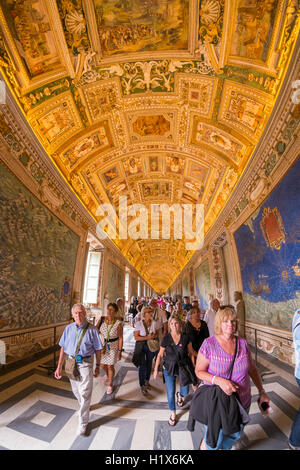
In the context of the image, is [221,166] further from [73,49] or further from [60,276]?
[60,276]

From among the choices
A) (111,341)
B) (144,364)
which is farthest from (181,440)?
(111,341)

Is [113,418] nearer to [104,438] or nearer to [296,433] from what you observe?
[104,438]

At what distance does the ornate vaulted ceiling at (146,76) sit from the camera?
17.1 feet

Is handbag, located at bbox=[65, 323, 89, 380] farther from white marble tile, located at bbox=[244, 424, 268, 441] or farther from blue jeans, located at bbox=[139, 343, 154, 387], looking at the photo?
white marble tile, located at bbox=[244, 424, 268, 441]

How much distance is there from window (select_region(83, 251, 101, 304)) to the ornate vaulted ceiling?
5392mm

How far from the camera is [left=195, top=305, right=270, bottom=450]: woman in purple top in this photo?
2018mm

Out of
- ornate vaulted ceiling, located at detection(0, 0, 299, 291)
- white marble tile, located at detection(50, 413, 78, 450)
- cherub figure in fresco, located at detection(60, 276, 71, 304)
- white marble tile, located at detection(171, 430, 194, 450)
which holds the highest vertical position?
ornate vaulted ceiling, located at detection(0, 0, 299, 291)

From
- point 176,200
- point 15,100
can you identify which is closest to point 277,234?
point 15,100

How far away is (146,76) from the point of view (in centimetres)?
707

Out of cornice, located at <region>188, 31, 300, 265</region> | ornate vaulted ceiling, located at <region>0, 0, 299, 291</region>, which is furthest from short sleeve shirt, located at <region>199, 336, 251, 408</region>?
ornate vaulted ceiling, located at <region>0, 0, 299, 291</region>

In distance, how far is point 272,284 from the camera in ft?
21.5

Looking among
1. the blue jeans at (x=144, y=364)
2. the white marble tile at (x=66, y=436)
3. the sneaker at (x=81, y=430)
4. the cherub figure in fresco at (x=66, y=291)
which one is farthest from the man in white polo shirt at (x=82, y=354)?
the cherub figure in fresco at (x=66, y=291)

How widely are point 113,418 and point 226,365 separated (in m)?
2.64

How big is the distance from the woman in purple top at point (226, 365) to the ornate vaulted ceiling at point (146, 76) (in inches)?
256
